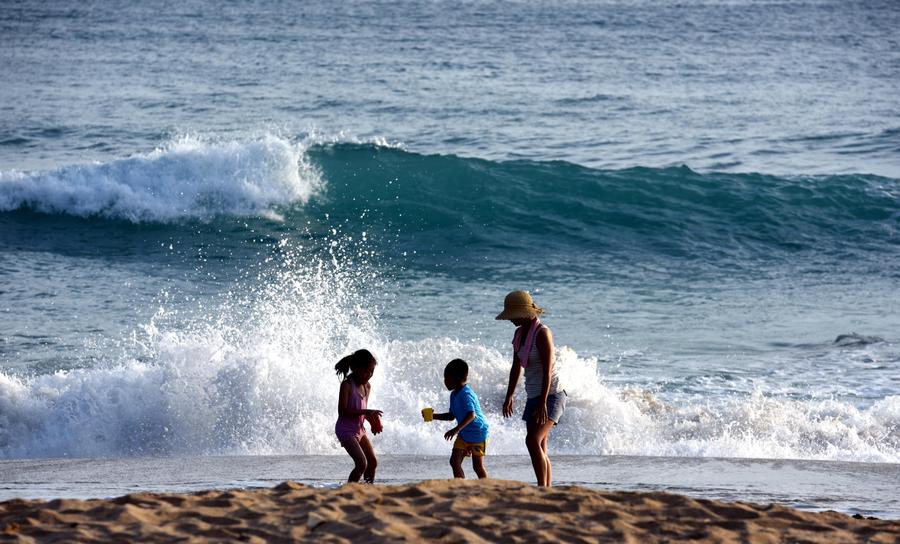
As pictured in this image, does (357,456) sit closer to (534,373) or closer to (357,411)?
(357,411)

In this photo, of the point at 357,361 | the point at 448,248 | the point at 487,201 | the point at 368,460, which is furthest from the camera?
the point at 487,201

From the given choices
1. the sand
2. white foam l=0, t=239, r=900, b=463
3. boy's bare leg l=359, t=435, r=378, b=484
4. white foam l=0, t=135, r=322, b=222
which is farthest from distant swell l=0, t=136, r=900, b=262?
the sand

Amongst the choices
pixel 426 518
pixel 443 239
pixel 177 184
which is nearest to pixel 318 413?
pixel 426 518

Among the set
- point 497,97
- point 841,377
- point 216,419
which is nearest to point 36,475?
point 216,419

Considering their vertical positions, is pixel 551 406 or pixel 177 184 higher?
pixel 177 184

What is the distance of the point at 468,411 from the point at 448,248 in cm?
1191

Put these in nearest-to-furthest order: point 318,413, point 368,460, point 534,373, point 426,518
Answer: point 426,518, point 534,373, point 368,460, point 318,413

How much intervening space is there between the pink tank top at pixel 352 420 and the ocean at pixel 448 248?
1.02 metres

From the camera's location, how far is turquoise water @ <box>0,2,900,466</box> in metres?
10.4

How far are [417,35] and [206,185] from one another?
23.2m

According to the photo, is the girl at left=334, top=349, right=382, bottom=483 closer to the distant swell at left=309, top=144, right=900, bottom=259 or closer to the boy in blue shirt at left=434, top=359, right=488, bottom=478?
the boy in blue shirt at left=434, top=359, right=488, bottom=478

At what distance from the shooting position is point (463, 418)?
678cm

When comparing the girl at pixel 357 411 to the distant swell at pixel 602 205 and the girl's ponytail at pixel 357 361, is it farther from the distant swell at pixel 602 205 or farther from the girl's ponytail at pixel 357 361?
the distant swell at pixel 602 205

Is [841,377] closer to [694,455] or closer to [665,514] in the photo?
[694,455]
